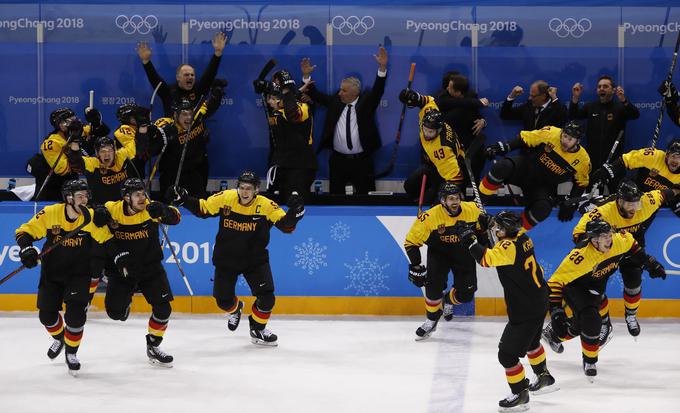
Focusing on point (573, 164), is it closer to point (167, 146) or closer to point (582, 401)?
point (582, 401)

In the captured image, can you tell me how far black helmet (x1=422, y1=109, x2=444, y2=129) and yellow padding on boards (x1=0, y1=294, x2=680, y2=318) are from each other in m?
1.68

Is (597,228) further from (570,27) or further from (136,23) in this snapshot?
(136,23)

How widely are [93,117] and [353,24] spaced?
9.22 feet

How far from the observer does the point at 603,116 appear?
11.2 metres

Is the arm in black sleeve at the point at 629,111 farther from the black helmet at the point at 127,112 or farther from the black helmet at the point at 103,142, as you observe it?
the black helmet at the point at 103,142

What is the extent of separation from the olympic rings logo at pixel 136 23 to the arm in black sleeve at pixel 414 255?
12.5ft

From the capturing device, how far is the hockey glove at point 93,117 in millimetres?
10773

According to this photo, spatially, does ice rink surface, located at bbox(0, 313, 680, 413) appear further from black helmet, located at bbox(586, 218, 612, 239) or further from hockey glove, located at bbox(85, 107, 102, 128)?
A: hockey glove, located at bbox(85, 107, 102, 128)

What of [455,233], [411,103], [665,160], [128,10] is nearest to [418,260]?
[455,233]

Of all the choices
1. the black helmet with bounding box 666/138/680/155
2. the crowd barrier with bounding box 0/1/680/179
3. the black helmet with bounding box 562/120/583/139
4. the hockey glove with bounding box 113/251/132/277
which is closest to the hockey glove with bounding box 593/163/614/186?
the black helmet with bounding box 562/120/583/139

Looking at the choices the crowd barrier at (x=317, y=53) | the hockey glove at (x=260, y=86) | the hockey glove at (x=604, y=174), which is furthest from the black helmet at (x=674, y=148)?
the hockey glove at (x=260, y=86)

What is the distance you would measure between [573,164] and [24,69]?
5514 millimetres

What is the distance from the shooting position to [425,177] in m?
10.7

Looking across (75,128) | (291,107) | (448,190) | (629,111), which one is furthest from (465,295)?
(75,128)
